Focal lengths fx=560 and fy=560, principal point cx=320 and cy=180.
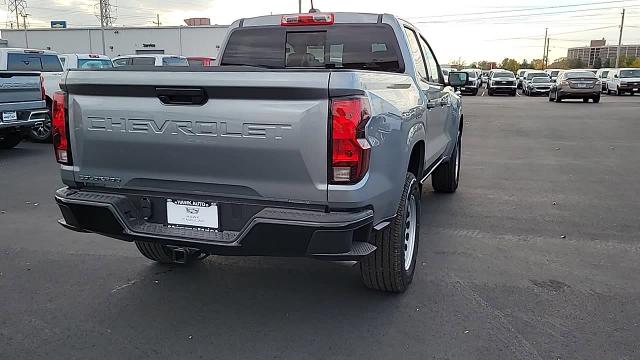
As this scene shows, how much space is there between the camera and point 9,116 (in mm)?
9906

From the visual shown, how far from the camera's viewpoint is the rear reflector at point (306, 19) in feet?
16.1

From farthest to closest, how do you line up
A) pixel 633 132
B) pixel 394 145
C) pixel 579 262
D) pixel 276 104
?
pixel 633 132, pixel 579 262, pixel 394 145, pixel 276 104

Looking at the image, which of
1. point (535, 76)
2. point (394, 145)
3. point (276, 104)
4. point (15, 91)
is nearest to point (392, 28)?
point (394, 145)

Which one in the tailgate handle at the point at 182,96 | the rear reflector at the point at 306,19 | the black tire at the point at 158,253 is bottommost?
the black tire at the point at 158,253

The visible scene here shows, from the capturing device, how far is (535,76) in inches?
1439

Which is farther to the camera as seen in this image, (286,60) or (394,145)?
(286,60)

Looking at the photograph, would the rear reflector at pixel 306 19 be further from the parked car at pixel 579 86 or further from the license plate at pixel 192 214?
the parked car at pixel 579 86

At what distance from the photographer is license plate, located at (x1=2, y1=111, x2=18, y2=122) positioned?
32.2 ft

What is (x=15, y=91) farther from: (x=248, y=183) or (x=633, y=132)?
→ (x=633, y=132)

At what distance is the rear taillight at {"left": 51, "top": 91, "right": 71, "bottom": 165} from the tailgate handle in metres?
0.73

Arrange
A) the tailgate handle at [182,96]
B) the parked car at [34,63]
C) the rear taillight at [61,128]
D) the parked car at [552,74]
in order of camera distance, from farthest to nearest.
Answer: the parked car at [552,74], the parked car at [34,63], the rear taillight at [61,128], the tailgate handle at [182,96]

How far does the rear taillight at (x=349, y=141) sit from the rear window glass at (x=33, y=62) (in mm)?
11096

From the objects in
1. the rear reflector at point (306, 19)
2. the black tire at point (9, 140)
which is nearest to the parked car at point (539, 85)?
the black tire at point (9, 140)

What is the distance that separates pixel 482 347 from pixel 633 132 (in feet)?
44.7
